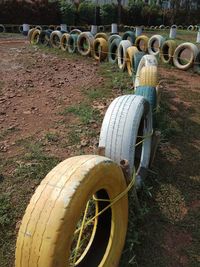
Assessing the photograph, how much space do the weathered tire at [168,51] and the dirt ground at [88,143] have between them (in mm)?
1173

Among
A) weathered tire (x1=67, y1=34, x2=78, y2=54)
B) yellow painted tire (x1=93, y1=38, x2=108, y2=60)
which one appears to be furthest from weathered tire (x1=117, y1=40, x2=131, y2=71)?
weathered tire (x1=67, y1=34, x2=78, y2=54)

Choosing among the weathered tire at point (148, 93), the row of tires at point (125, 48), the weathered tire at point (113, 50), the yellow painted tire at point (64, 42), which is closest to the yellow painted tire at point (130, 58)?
the row of tires at point (125, 48)

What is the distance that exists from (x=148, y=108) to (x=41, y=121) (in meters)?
2.46

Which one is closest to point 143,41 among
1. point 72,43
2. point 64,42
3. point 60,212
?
point 72,43

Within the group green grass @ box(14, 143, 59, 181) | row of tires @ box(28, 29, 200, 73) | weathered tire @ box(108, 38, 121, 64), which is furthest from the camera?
weathered tire @ box(108, 38, 121, 64)

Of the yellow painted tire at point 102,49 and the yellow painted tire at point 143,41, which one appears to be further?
the yellow painted tire at point 143,41

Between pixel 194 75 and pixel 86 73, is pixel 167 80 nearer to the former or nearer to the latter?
pixel 194 75

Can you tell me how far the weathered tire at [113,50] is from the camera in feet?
35.7

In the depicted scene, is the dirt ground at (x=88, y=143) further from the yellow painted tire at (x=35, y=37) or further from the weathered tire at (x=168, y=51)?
the yellow painted tire at (x=35, y=37)

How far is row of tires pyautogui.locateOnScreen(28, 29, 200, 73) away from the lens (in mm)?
9672

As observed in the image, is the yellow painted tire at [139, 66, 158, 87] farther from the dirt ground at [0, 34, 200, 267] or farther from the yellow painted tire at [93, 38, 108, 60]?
the yellow painted tire at [93, 38, 108, 60]

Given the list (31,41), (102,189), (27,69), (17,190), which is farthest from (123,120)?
(31,41)

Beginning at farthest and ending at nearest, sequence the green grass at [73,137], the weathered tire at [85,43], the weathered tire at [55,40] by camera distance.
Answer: the weathered tire at [55,40], the weathered tire at [85,43], the green grass at [73,137]

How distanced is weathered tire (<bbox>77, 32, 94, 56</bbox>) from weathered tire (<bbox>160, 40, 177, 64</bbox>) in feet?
8.03
